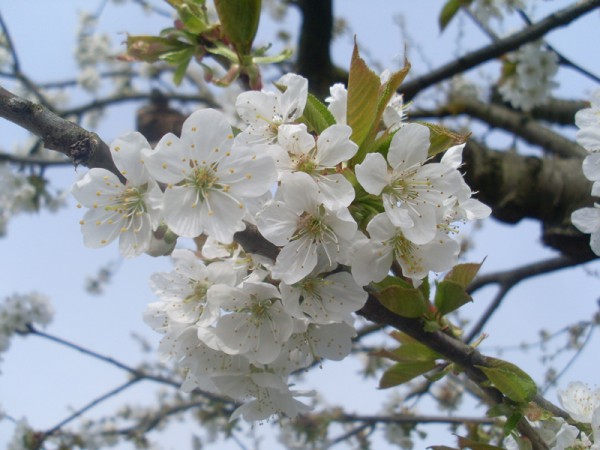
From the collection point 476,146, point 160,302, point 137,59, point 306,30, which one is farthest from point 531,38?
point 160,302

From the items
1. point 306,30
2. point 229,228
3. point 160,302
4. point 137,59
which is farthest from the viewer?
point 306,30

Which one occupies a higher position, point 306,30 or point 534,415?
point 306,30

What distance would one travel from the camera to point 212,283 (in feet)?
3.48

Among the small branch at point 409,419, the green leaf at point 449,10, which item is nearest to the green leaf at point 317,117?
the small branch at point 409,419

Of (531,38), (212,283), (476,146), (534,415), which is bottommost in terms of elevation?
(534,415)

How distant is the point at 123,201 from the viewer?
3.13 ft

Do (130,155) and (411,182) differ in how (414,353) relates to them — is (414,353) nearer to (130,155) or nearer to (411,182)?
(411,182)

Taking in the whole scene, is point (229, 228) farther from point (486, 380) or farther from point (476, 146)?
point (476, 146)

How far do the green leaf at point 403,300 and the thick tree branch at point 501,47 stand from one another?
178 centimetres

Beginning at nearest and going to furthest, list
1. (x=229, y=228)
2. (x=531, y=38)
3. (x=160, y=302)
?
(x=229, y=228), (x=160, y=302), (x=531, y=38)

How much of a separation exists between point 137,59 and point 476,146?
1.66 meters

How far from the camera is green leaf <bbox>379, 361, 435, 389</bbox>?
1.12 m

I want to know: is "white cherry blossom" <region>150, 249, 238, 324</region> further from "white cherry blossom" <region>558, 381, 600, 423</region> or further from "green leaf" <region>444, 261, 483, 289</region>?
"white cherry blossom" <region>558, 381, 600, 423</region>

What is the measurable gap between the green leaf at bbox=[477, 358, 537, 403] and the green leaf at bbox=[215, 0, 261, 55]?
3.13 ft
